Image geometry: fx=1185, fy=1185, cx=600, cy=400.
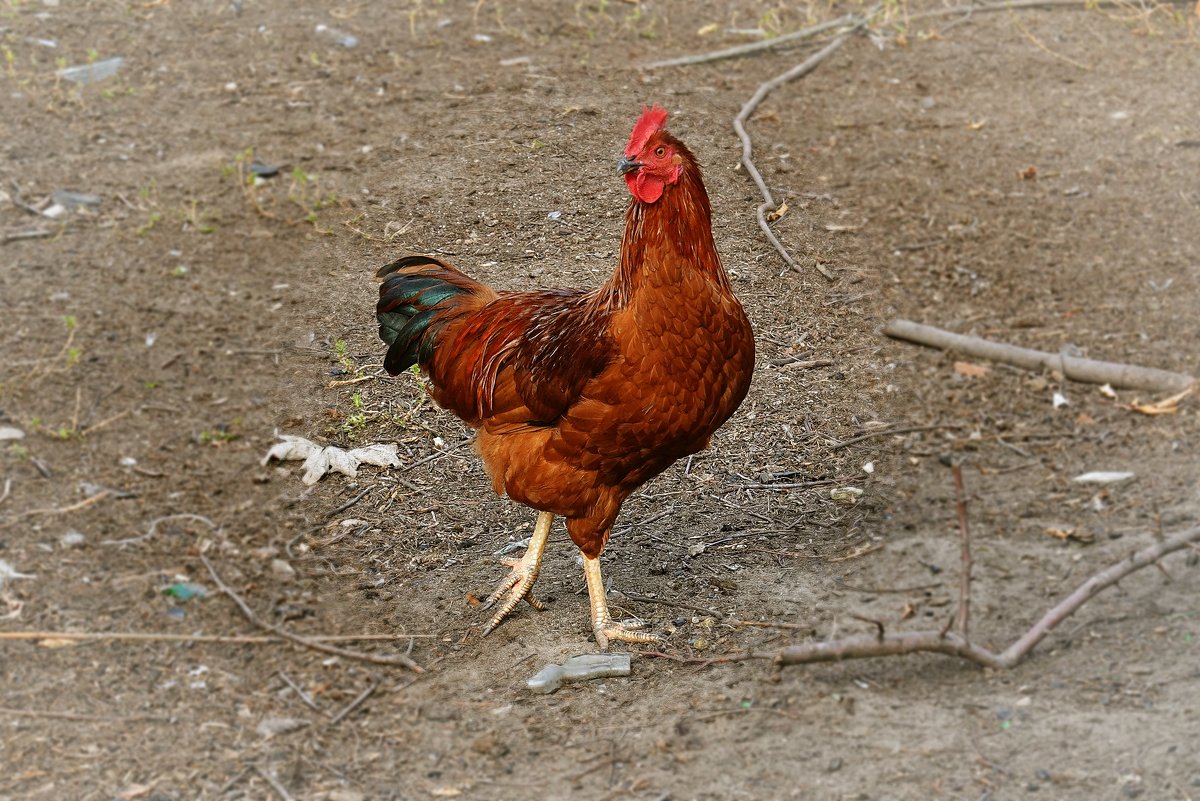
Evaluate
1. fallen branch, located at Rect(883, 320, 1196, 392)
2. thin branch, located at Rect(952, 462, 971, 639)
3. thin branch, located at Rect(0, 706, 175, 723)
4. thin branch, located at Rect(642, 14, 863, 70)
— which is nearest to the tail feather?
thin branch, located at Rect(0, 706, 175, 723)

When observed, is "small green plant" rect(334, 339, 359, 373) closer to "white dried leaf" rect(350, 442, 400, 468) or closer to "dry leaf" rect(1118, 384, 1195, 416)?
"white dried leaf" rect(350, 442, 400, 468)

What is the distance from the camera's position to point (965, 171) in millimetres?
7043

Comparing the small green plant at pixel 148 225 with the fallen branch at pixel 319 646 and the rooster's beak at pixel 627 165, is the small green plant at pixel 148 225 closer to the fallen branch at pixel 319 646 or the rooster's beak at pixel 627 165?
the fallen branch at pixel 319 646

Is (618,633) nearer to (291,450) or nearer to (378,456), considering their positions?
(378,456)

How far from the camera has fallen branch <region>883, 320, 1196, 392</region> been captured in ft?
17.0

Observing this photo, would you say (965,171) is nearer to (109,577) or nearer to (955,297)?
(955,297)

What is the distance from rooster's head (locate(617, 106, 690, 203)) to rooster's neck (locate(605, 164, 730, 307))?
0.03m

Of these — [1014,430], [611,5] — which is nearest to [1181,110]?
[1014,430]

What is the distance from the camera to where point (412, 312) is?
4.57 m

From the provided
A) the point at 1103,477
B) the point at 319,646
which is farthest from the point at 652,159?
the point at 1103,477

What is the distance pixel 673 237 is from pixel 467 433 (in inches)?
73.5

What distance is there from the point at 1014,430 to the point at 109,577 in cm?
372

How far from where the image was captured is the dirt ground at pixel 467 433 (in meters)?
3.41

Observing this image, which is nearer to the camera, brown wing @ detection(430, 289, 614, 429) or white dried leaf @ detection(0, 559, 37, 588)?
brown wing @ detection(430, 289, 614, 429)
